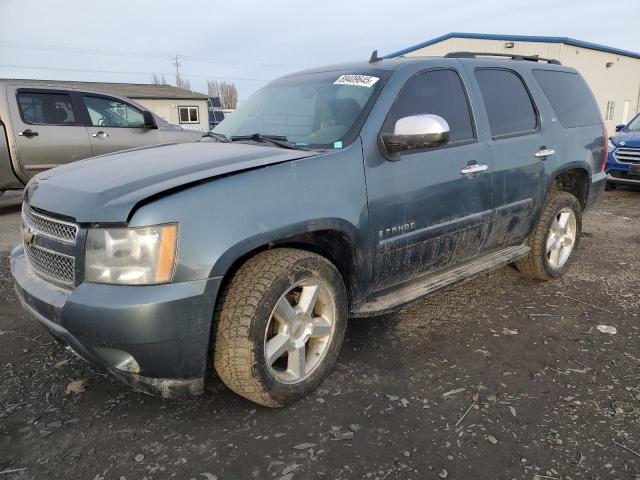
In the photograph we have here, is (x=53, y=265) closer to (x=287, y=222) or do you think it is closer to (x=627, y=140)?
(x=287, y=222)

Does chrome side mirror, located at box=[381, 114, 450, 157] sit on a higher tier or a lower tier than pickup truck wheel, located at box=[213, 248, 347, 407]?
higher

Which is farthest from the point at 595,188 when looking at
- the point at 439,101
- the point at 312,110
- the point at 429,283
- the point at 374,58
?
the point at 312,110

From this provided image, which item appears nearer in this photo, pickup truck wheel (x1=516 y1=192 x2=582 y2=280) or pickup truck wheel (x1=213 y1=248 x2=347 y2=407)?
pickup truck wheel (x1=213 y1=248 x2=347 y2=407)

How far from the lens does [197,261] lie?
200cm

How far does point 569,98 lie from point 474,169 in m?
1.82

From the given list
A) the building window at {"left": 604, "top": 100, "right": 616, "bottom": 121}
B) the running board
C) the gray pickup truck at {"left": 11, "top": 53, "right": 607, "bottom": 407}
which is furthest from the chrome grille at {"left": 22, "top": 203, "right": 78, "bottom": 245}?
the building window at {"left": 604, "top": 100, "right": 616, "bottom": 121}

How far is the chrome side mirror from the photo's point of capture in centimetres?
260

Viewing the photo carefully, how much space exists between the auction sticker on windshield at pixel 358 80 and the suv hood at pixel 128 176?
72 centimetres

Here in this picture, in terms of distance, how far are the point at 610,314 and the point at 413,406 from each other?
2057mm

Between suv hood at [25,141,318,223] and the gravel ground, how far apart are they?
1064 millimetres

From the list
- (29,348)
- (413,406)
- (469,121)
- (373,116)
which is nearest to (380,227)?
(373,116)

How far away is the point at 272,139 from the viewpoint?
288 centimetres

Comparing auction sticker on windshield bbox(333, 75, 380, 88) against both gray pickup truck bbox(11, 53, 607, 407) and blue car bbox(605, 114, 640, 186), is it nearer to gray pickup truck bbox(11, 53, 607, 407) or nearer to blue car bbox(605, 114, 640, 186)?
gray pickup truck bbox(11, 53, 607, 407)

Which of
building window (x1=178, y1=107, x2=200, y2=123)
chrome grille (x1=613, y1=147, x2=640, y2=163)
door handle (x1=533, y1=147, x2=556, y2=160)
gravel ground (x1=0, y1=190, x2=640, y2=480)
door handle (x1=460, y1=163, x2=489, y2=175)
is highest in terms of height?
building window (x1=178, y1=107, x2=200, y2=123)
